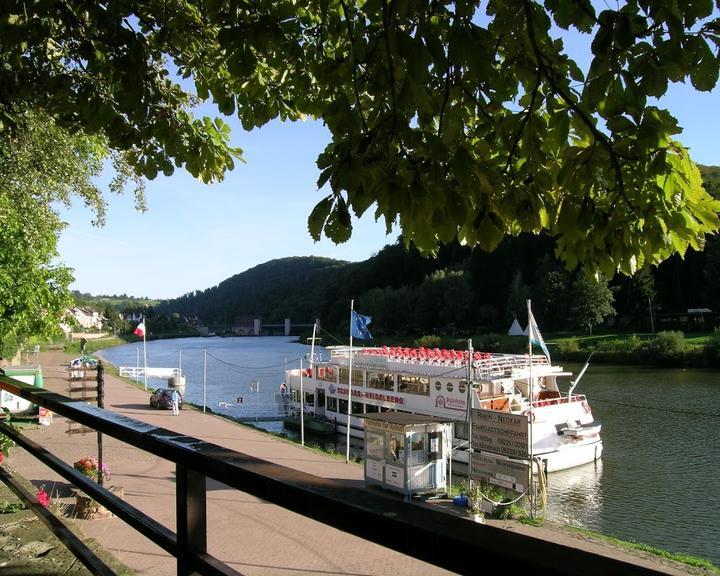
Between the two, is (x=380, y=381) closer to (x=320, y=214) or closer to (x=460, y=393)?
(x=460, y=393)

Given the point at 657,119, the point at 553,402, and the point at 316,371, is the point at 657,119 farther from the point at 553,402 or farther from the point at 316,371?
the point at 316,371

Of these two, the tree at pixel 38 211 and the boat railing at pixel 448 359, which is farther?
the boat railing at pixel 448 359

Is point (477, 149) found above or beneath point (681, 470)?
above

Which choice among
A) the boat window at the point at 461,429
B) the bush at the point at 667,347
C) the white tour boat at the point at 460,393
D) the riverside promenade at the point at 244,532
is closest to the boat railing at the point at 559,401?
the white tour boat at the point at 460,393

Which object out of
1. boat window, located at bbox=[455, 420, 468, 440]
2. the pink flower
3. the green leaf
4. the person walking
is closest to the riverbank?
boat window, located at bbox=[455, 420, 468, 440]

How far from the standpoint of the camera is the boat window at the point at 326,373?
33125 mm

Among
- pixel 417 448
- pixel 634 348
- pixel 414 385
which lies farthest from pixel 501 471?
pixel 634 348

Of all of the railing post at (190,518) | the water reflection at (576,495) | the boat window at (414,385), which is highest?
the railing post at (190,518)

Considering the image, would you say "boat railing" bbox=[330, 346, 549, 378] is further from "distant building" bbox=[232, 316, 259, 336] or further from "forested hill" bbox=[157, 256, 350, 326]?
"distant building" bbox=[232, 316, 259, 336]

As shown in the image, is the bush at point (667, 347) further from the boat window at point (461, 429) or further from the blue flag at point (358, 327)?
the blue flag at point (358, 327)

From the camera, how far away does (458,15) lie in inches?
100

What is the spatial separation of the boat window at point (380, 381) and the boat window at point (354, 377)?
370 millimetres

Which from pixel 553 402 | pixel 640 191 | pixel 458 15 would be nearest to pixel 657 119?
pixel 640 191

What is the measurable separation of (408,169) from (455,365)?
23.7 meters
